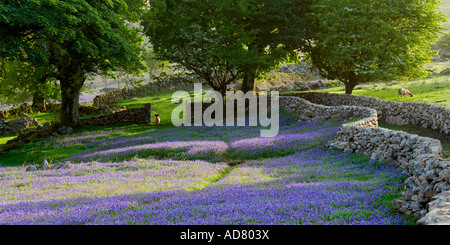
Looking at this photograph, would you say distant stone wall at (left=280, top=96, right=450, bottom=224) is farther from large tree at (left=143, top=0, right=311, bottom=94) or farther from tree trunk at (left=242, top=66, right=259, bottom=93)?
tree trunk at (left=242, top=66, right=259, bottom=93)

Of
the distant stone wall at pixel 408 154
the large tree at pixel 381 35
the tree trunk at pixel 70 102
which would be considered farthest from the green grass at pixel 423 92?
the tree trunk at pixel 70 102

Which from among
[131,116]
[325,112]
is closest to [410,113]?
[325,112]

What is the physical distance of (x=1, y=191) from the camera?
12.0 metres

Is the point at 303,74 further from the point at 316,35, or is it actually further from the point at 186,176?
the point at 186,176

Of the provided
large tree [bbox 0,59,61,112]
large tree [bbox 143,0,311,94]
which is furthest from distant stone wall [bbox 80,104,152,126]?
large tree [bbox 143,0,311,94]

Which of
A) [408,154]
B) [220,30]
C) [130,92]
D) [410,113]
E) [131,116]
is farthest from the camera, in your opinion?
[130,92]

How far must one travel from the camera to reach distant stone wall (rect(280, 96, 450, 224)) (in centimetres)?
738

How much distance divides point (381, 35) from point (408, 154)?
88.7ft

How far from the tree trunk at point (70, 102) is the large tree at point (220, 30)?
10061mm

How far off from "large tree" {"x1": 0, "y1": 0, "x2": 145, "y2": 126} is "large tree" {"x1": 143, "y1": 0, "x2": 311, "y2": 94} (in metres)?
3.58

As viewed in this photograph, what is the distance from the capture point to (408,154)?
12.2 m

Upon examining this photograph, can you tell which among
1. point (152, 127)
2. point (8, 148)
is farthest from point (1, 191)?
point (152, 127)

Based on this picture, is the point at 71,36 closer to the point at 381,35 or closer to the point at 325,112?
the point at 325,112

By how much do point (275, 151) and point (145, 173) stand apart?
865 cm
